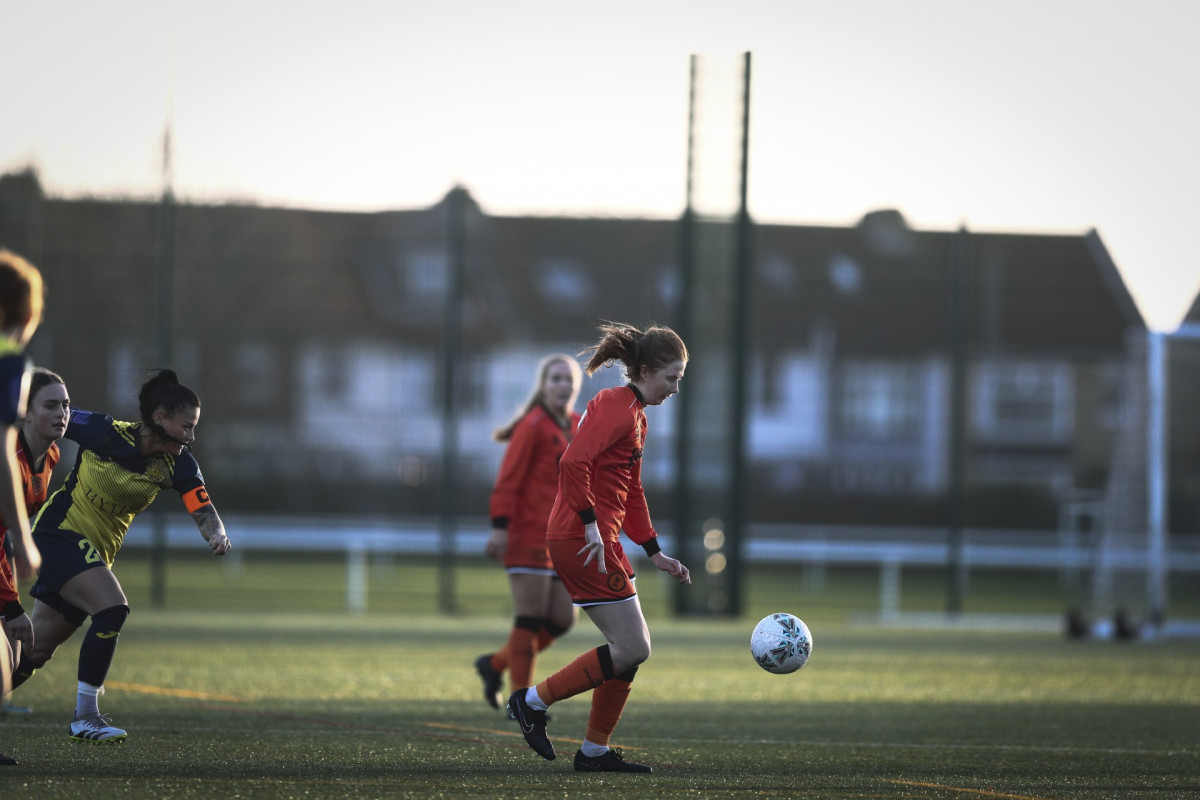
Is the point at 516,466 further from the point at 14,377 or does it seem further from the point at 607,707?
the point at 14,377

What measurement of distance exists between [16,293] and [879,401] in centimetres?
1911

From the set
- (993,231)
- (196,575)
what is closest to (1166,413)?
(993,231)

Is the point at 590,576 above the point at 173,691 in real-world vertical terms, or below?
above

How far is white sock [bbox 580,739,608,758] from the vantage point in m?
5.36

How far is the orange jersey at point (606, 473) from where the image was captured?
17.3ft

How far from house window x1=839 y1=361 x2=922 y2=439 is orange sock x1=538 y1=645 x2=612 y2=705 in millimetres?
16152

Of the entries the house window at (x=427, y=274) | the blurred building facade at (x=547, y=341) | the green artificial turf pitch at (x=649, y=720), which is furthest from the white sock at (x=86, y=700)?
the house window at (x=427, y=274)

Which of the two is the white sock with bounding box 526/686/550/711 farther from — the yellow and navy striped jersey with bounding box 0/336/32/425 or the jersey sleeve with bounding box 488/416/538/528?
the yellow and navy striped jersey with bounding box 0/336/32/425

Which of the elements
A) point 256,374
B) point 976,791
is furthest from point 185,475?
point 256,374

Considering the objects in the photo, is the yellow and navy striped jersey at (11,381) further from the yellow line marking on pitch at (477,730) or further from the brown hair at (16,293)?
the yellow line marking on pitch at (477,730)

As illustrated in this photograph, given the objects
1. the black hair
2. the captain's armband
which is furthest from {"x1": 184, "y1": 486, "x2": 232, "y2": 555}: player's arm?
the black hair

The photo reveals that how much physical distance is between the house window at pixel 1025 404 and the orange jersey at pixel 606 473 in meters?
16.3

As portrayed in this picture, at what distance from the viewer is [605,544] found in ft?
17.7

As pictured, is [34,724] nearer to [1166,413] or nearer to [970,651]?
[970,651]
